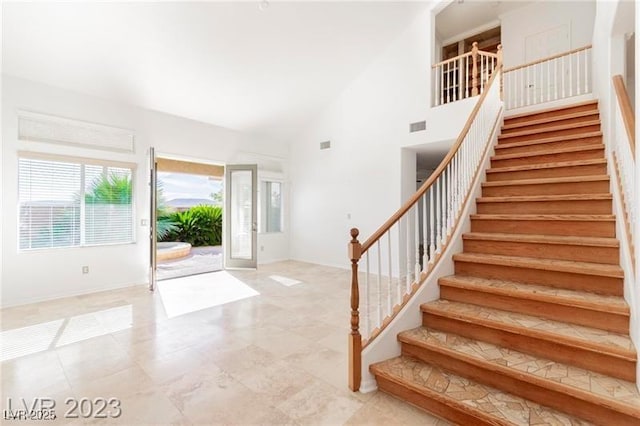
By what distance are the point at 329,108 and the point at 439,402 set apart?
6.14 meters

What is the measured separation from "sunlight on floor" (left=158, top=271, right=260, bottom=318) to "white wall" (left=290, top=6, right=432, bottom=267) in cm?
234

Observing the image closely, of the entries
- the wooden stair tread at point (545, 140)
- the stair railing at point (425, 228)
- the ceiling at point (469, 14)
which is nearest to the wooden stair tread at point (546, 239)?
the stair railing at point (425, 228)

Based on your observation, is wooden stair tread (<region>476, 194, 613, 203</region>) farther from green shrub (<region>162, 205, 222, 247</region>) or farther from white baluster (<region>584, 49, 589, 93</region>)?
green shrub (<region>162, 205, 222, 247</region>)

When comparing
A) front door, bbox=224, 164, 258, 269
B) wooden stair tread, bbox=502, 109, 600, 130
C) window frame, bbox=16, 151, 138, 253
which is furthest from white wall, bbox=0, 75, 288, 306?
wooden stair tread, bbox=502, 109, 600, 130

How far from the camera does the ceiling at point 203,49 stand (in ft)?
11.5

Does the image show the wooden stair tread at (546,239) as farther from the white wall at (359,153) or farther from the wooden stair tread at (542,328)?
the white wall at (359,153)

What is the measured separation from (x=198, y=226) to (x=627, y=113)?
434 inches

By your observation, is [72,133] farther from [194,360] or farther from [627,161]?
[627,161]

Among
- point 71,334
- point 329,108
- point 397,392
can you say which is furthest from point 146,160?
point 397,392

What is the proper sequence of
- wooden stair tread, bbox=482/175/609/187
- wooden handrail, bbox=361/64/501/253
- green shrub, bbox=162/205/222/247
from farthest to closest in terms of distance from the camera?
1. green shrub, bbox=162/205/222/247
2. wooden stair tread, bbox=482/175/609/187
3. wooden handrail, bbox=361/64/501/253

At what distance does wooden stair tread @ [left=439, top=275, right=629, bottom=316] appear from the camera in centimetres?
195

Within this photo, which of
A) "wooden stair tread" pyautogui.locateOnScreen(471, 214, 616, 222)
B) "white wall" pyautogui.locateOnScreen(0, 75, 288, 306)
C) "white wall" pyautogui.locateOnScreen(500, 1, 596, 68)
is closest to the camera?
"wooden stair tread" pyautogui.locateOnScreen(471, 214, 616, 222)

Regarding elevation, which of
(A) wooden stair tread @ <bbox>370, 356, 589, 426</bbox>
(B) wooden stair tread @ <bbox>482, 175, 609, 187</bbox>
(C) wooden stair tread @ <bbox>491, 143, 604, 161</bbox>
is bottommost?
(A) wooden stair tread @ <bbox>370, 356, 589, 426</bbox>

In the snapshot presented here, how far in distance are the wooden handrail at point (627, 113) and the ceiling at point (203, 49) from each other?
3.56m
